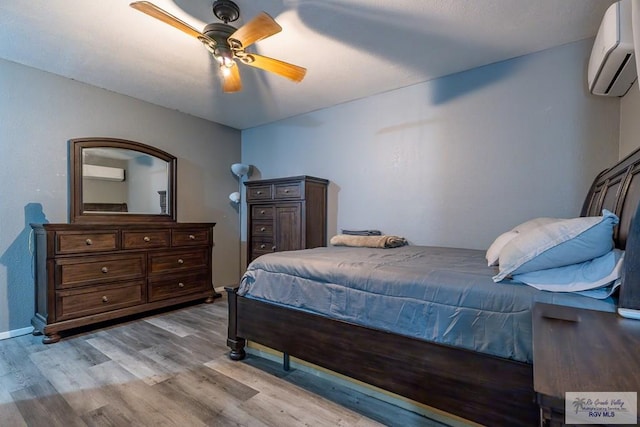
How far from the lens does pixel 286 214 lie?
11.2 ft

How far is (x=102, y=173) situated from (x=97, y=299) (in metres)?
1.29

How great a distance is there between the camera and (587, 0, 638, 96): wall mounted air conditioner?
1576 mm

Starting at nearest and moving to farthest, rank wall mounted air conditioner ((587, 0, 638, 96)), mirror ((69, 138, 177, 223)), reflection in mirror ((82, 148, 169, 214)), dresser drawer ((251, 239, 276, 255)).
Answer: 1. wall mounted air conditioner ((587, 0, 638, 96))
2. mirror ((69, 138, 177, 223))
3. reflection in mirror ((82, 148, 169, 214))
4. dresser drawer ((251, 239, 276, 255))

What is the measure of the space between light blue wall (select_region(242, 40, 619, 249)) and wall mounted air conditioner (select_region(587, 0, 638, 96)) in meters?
0.26

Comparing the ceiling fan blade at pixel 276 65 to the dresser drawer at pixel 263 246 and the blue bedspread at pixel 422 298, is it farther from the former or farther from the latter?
the dresser drawer at pixel 263 246

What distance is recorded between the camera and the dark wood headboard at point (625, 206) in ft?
3.06

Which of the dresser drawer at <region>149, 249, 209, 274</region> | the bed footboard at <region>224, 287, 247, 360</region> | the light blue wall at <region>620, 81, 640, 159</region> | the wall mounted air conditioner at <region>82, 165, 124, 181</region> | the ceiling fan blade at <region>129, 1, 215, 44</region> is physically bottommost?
the bed footboard at <region>224, 287, 247, 360</region>

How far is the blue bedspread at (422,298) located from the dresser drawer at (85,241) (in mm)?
1773

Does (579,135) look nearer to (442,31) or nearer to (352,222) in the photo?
(442,31)

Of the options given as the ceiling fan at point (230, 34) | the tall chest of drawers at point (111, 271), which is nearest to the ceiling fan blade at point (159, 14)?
the ceiling fan at point (230, 34)

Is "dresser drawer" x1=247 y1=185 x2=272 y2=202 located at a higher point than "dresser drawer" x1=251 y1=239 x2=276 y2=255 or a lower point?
higher

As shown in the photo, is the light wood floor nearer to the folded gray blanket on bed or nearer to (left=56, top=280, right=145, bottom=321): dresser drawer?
(left=56, top=280, right=145, bottom=321): dresser drawer

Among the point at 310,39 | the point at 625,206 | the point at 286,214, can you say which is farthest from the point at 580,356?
the point at 286,214

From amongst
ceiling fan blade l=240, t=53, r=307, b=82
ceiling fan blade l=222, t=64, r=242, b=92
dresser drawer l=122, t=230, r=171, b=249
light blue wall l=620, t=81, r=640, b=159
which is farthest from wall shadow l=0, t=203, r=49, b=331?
light blue wall l=620, t=81, r=640, b=159
